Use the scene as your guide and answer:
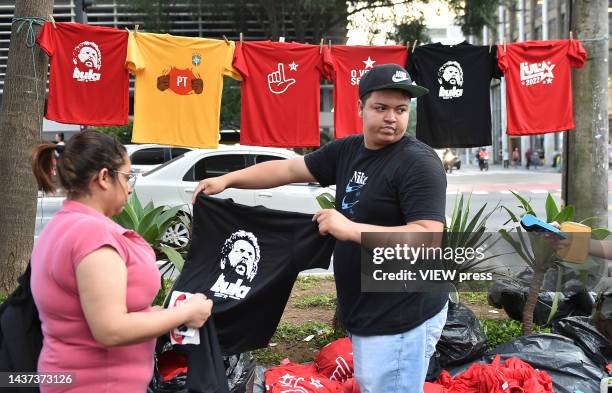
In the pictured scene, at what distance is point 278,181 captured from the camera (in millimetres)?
3016

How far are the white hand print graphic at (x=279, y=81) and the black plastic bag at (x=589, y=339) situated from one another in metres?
3.96

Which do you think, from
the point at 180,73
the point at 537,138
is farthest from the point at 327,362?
the point at 537,138

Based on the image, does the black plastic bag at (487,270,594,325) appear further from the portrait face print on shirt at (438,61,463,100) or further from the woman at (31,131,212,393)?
the woman at (31,131,212,393)

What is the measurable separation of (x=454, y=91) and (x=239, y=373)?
4616mm

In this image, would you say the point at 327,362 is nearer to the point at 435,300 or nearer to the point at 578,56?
the point at 435,300

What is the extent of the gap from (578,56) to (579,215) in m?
1.79

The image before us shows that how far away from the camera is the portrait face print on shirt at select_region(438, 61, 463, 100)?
6.95 metres

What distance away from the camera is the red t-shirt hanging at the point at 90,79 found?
21.1 ft

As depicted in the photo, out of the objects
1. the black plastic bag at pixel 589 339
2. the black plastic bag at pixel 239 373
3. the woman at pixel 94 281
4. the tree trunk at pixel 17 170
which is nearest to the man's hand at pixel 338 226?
the woman at pixel 94 281

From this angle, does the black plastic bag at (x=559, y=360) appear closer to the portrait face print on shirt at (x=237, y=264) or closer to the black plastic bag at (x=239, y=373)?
the black plastic bag at (x=239, y=373)

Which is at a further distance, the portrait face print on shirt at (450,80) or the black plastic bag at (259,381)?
the portrait face print on shirt at (450,80)

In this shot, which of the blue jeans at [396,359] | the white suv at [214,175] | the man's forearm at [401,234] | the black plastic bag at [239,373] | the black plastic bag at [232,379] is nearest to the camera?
the man's forearm at [401,234]

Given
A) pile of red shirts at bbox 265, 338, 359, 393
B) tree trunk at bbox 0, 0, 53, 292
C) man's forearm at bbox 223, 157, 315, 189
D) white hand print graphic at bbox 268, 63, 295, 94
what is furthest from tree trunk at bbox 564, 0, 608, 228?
tree trunk at bbox 0, 0, 53, 292

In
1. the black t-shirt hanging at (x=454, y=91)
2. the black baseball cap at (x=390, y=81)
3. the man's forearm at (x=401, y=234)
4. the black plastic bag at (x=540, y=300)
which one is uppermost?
the black t-shirt hanging at (x=454, y=91)
